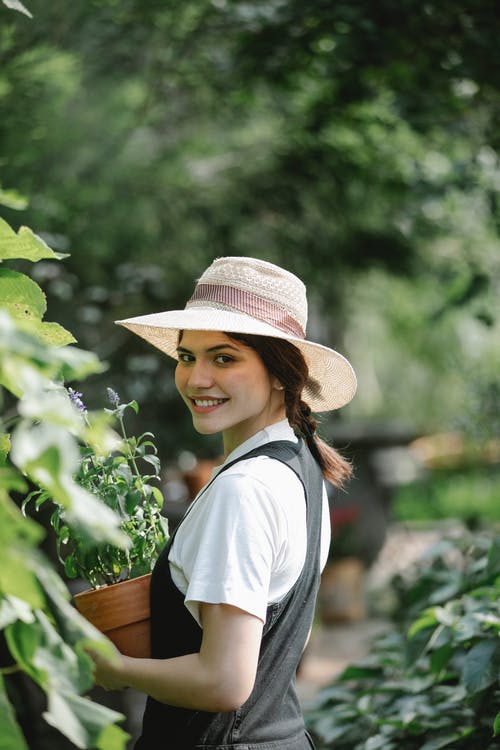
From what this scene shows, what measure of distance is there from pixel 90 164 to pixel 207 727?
3545mm

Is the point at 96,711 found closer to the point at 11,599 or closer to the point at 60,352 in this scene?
the point at 11,599

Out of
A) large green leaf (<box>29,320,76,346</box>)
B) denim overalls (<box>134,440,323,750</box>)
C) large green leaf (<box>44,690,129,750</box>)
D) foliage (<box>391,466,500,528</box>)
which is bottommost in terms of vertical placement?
foliage (<box>391,466,500,528</box>)

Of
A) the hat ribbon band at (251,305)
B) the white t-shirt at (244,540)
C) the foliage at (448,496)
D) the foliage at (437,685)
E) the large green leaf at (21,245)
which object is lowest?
the foliage at (448,496)

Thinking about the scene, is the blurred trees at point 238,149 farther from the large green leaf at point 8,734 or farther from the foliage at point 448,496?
the foliage at point 448,496

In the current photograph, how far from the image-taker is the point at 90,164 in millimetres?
4527

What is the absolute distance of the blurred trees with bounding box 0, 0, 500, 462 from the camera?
3.75 m

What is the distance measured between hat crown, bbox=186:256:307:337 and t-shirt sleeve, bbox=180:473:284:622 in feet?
1.32

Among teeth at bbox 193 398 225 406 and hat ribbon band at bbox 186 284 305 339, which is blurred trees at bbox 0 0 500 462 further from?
teeth at bbox 193 398 225 406

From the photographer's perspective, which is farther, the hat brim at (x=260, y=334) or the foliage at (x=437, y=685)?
the foliage at (x=437, y=685)

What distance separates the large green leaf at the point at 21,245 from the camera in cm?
134

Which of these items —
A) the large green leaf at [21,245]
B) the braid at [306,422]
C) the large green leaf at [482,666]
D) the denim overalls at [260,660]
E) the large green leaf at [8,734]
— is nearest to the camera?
the large green leaf at [8,734]

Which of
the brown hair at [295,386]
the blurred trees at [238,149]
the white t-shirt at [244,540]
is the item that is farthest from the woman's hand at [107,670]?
the blurred trees at [238,149]

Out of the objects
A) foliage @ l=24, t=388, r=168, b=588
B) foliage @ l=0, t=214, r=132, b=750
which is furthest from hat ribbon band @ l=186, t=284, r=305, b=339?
foliage @ l=0, t=214, r=132, b=750

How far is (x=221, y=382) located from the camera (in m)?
1.68
